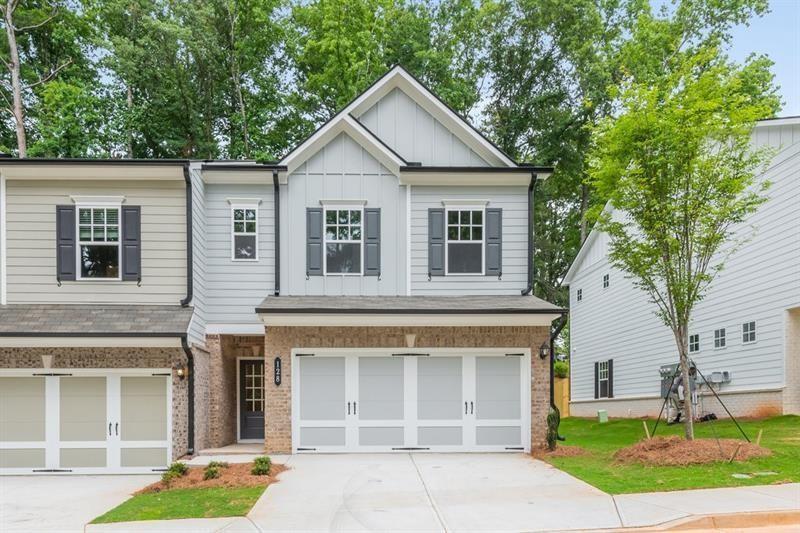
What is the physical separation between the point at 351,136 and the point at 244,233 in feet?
10.4

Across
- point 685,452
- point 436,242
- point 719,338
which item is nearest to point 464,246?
point 436,242

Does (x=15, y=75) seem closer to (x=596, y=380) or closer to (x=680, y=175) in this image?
(x=680, y=175)

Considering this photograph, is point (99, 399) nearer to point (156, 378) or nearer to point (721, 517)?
point (156, 378)

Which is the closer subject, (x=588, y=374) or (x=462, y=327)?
(x=462, y=327)

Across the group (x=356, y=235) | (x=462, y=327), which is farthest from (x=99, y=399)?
(x=462, y=327)

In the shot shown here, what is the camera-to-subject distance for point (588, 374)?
900 inches

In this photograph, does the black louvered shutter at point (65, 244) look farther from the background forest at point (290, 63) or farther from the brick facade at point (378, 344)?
the background forest at point (290, 63)

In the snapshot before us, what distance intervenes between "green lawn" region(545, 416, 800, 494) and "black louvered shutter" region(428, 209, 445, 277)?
4500mm

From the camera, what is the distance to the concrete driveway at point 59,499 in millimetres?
7470

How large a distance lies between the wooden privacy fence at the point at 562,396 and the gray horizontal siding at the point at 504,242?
46.1 ft

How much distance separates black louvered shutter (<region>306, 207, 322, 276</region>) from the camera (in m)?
13.0

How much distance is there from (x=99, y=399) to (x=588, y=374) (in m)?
17.3

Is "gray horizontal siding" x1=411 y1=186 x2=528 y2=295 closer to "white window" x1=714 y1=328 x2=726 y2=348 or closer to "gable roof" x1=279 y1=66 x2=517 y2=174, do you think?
"gable roof" x1=279 y1=66 x2=517 y2=174

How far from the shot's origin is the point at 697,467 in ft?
29.8
